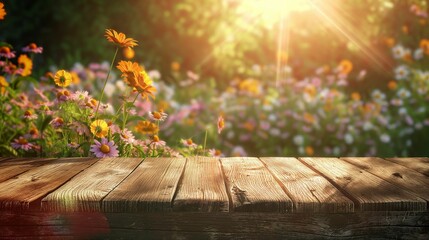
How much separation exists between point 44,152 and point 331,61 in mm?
5275

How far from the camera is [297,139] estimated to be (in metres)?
5.08

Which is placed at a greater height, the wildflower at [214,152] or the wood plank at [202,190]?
the wildflower at [214,152]

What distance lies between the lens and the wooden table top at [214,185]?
5.65 ft

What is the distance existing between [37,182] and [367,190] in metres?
1.12

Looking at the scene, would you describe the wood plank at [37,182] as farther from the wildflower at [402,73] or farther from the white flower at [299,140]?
the wildflower at [402,73]

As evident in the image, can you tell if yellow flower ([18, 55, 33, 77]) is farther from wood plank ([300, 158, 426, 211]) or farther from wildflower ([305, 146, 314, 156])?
wildflower ([305, 146, 314, 156])

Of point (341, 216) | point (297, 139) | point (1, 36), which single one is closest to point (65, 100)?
point (341, 216)

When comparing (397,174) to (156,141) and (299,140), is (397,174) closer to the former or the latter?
(156,141)

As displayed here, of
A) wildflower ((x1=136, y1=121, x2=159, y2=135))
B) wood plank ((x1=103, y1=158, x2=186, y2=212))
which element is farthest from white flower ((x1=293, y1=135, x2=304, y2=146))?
wood plank ((x1=103, y1=158, x2=186, y2=212))

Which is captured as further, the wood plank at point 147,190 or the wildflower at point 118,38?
the wildflower at point 118,38

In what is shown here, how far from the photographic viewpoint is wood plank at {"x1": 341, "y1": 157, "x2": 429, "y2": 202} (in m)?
1.99

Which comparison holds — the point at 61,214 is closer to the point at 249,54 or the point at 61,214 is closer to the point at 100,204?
the point at 100,204

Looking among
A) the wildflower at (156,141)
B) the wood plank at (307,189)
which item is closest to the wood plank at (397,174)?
the wood plank at (307,189)

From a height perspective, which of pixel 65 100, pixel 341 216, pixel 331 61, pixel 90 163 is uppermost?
pixel 331 61
